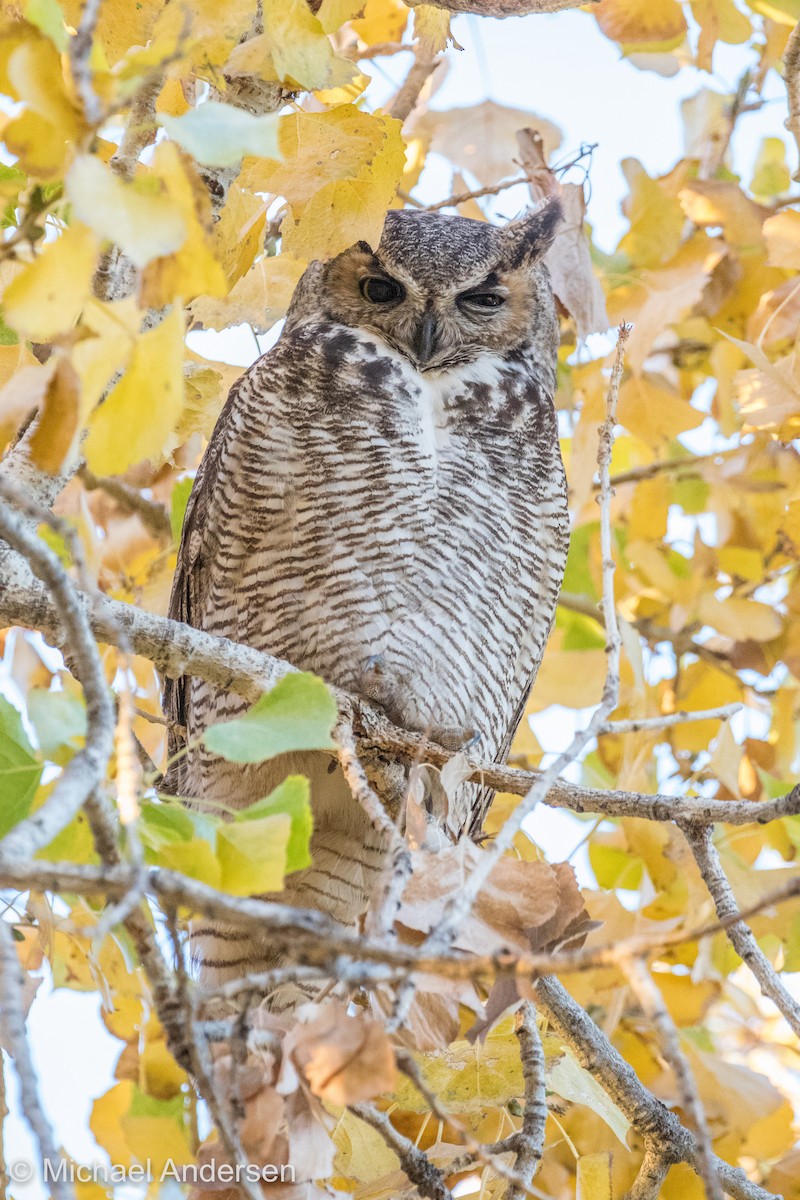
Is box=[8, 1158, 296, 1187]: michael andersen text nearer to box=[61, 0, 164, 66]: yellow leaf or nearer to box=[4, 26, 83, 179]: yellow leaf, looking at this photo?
box=[4, 26, 83, 179]: yellow leaf

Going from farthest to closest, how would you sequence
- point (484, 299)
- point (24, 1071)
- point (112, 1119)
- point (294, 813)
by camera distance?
point (484, 299), point (112, 1119), point (294, 813), point (24, 1071)

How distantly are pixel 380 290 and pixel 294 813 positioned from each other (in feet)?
4.78

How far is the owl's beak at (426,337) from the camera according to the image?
2064mm

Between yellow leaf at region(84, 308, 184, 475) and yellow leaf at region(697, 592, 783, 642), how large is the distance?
1759mm

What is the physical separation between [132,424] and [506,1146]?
86 cm

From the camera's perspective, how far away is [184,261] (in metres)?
0.78

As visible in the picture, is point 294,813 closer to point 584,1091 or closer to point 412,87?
point 584,1091

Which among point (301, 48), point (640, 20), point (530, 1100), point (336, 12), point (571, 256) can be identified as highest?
point (640, 20)

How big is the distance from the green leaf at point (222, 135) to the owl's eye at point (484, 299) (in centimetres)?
142

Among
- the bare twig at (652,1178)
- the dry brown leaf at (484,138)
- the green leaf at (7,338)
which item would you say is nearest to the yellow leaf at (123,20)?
the green leaf at (7,338)

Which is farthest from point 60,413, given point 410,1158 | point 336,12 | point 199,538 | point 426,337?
point 426,337

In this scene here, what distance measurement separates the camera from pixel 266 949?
6.57ft

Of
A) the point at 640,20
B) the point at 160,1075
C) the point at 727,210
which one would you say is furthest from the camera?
the point at 727,210

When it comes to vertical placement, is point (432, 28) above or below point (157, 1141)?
above
